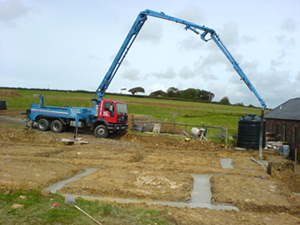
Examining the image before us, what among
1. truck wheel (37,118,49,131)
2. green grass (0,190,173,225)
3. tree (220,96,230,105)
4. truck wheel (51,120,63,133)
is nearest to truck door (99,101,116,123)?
truck wheel (51,120,63,133)

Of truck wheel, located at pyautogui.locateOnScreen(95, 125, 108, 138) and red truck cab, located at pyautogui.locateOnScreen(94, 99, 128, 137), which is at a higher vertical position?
red truck cab, located at pyautogui.locateOnScreen(94, 99, 128, 137)

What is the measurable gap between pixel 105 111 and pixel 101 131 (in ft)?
5.05

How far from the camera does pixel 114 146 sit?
16141 mm

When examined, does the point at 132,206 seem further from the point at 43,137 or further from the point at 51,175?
the point at 43,137

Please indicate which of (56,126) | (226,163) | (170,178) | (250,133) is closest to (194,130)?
(250,133)

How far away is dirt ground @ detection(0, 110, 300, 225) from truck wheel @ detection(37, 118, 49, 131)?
584cm

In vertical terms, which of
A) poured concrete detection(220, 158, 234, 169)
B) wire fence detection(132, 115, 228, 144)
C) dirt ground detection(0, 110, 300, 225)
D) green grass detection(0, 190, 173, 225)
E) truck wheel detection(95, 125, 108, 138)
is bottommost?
green grass detection(0, 190, 173, 225)

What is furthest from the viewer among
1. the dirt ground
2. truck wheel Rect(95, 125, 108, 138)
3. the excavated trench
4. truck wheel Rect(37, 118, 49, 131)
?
truck wheel Rect(37, 118, 49, 131)

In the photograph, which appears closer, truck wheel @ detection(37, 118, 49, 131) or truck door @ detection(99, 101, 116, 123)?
truck door @ detection(99, 101, 116, 123)

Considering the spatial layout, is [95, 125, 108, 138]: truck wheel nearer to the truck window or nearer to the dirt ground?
the truck window

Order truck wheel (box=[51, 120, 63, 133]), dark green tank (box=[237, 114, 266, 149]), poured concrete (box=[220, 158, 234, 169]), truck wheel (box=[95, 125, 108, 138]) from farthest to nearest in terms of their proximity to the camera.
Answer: truck wheel (box=[51, 120, 63, 133]) < truck wheel (box=[95, 125, 108, 138]) < dark green tank (box=[237, 114, 266, 149]) < poured concrete (box=[220, 158, 234, 169])

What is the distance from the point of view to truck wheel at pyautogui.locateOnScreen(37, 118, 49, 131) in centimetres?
2038

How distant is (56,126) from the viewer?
20.2 meters

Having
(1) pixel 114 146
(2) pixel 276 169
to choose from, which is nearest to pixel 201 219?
(2) pixel 276 169
